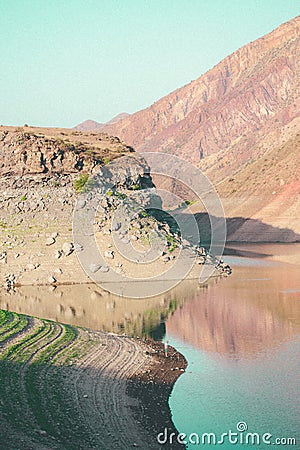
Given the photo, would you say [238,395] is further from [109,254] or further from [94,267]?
[94,267]

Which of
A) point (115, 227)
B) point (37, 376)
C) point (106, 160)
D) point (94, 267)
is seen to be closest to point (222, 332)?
point (37, 376)

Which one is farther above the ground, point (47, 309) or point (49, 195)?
point (49, 195)

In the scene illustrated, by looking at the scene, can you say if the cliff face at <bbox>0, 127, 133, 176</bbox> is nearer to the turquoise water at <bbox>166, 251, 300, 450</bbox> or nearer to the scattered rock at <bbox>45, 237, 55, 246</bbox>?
the scattered rock at <bbox>45, 237, 55, 246</bbox>

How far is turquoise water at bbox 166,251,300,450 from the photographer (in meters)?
15.5

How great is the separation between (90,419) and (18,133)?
127 ft

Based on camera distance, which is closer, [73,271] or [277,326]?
[277,326]

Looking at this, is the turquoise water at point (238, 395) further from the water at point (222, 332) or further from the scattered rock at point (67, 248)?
the scattered rock at point (67, 248)

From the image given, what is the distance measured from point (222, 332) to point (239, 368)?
5.82 meters

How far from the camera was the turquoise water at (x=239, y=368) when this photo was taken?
1555 cm

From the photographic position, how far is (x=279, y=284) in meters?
41.0

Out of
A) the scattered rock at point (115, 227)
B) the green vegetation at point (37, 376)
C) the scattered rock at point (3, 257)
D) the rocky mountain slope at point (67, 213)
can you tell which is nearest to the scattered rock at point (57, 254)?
the rocky mountain slope at point (67, 213)

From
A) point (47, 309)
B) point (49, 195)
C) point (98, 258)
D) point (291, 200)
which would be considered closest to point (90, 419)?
point (47, 309)

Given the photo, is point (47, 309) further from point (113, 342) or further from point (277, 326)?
point (277, 326)
